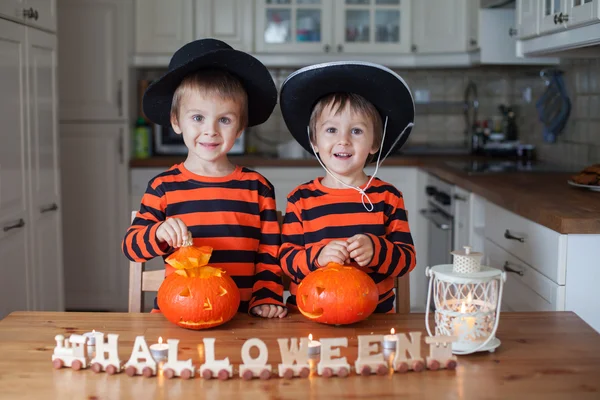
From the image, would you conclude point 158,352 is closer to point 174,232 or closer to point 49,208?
point 174,232

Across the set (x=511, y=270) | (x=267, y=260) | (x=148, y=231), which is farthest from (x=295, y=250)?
(x=511, y=270)

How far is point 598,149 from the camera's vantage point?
3.24m

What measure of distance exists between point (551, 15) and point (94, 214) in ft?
8.48

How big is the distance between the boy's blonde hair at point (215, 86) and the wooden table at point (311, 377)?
1.53 ft

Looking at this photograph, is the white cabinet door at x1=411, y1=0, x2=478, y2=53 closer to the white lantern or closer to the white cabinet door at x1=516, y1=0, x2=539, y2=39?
the white cabinet door at x1=516, y1=0, x2=539, y2=39

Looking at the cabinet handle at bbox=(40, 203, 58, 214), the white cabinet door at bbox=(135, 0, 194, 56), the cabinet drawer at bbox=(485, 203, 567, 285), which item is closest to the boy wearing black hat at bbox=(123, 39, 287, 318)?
the cabinet drawer at bbox=(485, 203, 567, 285)

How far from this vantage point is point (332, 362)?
3.60ft

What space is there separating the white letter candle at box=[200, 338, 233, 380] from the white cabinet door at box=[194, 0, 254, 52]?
3302 mm

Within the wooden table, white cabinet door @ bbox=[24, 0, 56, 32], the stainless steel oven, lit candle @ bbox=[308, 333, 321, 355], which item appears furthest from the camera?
the stainless steel oven

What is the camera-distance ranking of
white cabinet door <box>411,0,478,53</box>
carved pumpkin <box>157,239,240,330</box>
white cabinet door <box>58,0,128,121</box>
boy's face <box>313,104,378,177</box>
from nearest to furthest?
1. carved pumpkin <box>157,239,240,330</box>
2. boy's face <box>313,104,378,177</box>
3. white cabinet door <box>58,0,128,121</box>
4. white cabinet door <box>411,0,478,53</box>

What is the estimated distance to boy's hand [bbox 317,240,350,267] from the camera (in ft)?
4.47

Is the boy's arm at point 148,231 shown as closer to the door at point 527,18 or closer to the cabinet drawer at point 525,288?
the cabinet drawer at point 525,288

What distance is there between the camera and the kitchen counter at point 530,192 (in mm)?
1992

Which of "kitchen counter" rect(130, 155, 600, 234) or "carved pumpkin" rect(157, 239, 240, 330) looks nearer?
"carved pumpkin" rect(157, 239, 240, 330)
